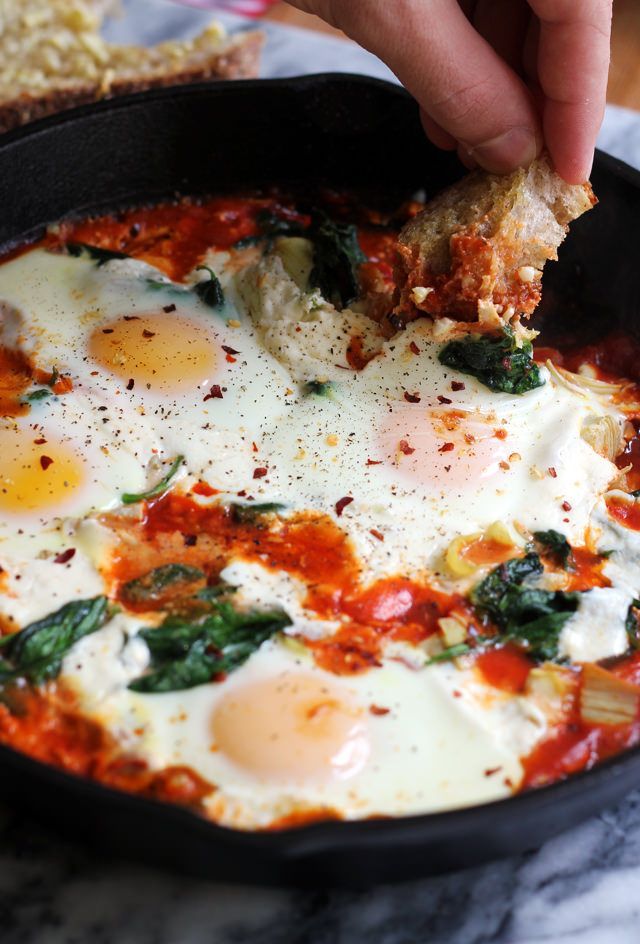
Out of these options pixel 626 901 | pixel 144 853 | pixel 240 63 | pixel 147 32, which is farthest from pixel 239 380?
pixel 147 32

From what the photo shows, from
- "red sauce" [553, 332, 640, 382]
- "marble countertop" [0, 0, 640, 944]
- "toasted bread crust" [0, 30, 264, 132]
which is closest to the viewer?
"marble countertop" [0, 0, 640, 944]

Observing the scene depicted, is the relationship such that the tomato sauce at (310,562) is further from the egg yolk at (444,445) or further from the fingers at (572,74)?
the fingers at (572,74)

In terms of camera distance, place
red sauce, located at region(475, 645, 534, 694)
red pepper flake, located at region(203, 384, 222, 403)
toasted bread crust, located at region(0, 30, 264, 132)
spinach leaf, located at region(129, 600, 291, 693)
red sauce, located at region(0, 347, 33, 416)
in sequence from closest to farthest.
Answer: spinach leaf, located at region(129, 600, 291, 693) → red sauce, located at region(475, 645, 534, 694) → red sauce, located at region(0, 347, 33, 416) → red pepper flake, located at region(203, 384, 222, 403) → toasted bread crust, located at region(0, 30, 264, 132)

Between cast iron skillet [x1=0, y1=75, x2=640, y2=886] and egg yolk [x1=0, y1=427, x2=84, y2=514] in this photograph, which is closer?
egg yolk [x1=0, y1=427, x2=84, y2=514]

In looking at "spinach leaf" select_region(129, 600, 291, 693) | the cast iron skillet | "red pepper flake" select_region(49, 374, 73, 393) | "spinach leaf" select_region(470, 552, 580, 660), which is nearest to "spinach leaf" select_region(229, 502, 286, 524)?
"spinach leaf" select_region(129, 600, 291, 693)

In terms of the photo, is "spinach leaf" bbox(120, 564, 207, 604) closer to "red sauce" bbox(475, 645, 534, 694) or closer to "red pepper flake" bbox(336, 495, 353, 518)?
"red pepper flake" bbox(336, 495, 353, 518)

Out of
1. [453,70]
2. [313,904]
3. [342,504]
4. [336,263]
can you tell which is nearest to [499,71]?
[453,70]

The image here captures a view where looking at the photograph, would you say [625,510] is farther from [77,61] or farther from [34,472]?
[77,61]
